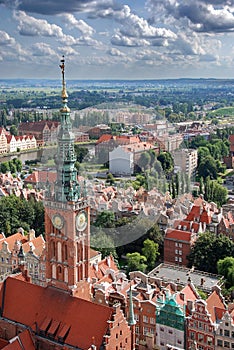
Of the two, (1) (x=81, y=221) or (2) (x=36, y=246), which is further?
(2) (x=36, y=246)

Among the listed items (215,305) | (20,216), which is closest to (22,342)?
(215,305)

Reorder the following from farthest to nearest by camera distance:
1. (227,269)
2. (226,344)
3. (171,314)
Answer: (227,269) → (171,314) → (226,344)

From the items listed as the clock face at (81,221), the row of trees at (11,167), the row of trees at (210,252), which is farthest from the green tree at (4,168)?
the clock face at (81,221)

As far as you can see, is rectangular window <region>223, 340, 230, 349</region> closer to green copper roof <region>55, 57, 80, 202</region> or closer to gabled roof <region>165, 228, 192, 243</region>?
green copper roof <region>55, 57, 80, 202</region>

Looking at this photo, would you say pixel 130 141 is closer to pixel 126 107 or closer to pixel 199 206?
pixel 126 107

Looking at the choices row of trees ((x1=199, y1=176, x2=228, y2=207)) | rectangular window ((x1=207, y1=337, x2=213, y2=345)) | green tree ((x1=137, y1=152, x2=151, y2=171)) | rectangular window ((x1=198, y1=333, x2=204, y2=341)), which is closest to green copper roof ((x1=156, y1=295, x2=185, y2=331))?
rectangular window ((x1=198, y1=333, x2=204, y2=341))

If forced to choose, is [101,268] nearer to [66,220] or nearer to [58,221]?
[58,221]
